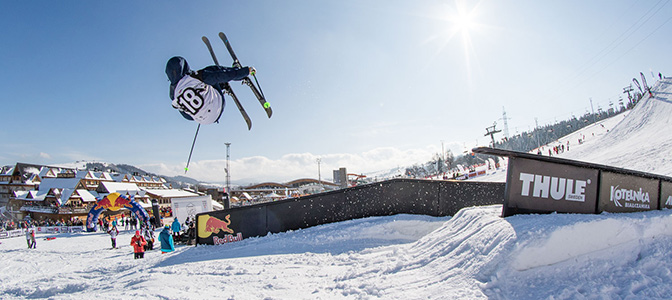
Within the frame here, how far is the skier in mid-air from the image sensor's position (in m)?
5.90

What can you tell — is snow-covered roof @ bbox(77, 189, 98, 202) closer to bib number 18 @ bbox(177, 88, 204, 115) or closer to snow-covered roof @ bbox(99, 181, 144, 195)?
snow-covered roof @ bbox(99, 181, 144, 195)

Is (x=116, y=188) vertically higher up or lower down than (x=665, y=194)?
higher up

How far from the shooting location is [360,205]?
9.62 metres

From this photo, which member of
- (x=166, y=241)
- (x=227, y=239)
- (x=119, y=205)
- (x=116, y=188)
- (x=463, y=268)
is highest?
(x=116, y=188)

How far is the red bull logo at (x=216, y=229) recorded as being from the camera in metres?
10.5

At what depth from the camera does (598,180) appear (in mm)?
5027

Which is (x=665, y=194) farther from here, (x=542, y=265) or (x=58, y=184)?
(x=58, y=184)

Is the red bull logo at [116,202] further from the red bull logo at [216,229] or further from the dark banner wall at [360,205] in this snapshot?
the dark banner wall at [360,205]

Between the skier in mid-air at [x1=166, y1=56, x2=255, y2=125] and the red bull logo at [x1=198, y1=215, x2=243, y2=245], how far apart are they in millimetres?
5405

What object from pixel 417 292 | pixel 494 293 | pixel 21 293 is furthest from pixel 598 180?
pixel 21 293

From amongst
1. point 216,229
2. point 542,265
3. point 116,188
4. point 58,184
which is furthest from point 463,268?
point 58,184

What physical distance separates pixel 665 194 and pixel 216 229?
477 inches

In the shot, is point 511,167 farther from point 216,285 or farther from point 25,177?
point 25,177

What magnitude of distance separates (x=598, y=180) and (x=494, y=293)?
337 cm
